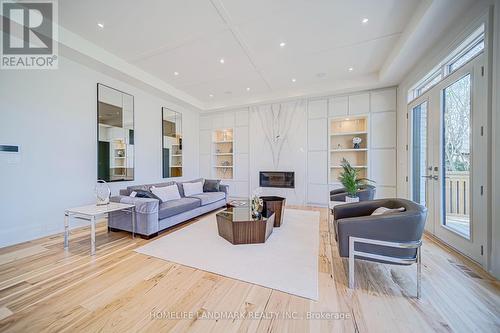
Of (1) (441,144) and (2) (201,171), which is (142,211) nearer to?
(2) (201,171)

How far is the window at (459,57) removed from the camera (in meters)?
2.31

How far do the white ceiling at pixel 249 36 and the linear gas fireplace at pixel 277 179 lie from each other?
258 centimetres

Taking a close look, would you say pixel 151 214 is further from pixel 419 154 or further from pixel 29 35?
pixel 419 154

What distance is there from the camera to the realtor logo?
8.33 ft

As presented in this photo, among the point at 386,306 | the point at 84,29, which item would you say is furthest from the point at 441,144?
the point at 84,29

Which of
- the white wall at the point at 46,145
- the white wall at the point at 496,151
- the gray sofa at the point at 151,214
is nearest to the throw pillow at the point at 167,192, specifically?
the gray sofa at the point at 151,214

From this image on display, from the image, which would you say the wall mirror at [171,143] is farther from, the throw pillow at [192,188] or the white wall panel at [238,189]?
the white wall panel at [238,189]

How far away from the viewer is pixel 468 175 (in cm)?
242

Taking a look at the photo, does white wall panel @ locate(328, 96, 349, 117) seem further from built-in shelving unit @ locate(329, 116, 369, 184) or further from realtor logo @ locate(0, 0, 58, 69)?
realtor logo @ locate(0, 0, 58, 69)

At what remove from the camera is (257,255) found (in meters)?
2.50

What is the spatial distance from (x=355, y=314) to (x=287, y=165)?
14.4ft

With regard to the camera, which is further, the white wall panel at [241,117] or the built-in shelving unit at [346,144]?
the white wall panel at [241,117]

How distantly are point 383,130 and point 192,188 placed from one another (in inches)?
196

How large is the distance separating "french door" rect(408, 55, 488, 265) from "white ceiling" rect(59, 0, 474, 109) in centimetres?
119
